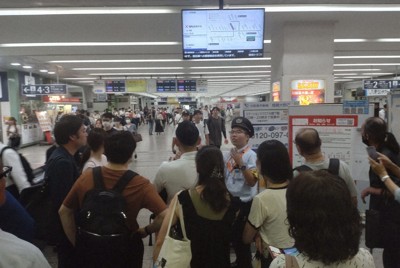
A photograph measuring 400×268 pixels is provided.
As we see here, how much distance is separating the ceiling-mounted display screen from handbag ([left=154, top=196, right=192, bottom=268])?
4.07 meters

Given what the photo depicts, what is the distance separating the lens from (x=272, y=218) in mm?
1808

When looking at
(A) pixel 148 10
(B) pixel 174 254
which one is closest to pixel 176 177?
(B) pixel 174 254

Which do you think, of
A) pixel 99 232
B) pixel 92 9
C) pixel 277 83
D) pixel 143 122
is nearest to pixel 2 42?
pixel 92 9

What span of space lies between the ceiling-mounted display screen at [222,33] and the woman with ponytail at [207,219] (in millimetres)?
3756

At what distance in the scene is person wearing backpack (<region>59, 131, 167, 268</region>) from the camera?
6.31ft

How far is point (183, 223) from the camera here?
181cm

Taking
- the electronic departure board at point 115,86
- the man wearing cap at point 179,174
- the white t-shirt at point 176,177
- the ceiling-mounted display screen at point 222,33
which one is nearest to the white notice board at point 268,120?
the ceiling-mounted display screen at point 222,33

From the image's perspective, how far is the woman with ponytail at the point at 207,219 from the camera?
183 cm

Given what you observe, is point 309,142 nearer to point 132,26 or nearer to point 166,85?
point 132,26

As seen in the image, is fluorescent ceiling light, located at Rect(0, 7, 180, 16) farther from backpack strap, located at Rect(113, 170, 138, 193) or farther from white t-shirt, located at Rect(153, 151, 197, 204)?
backpack strap, located at Rect(113, 170, 138, 193)

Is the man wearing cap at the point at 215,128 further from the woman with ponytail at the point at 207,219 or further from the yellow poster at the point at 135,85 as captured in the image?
Answer: the yellow poster at the point at 135,85

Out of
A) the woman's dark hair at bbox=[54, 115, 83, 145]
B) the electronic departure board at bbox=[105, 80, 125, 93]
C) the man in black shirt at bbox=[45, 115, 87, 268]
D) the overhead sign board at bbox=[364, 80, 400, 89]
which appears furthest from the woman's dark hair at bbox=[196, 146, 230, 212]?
the overhead sign board at bbox=[364, 80, 400, 89]

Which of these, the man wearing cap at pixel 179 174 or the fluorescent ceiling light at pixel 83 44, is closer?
the man wearing cap at pixel 179 174

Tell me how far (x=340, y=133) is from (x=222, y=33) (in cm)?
245
